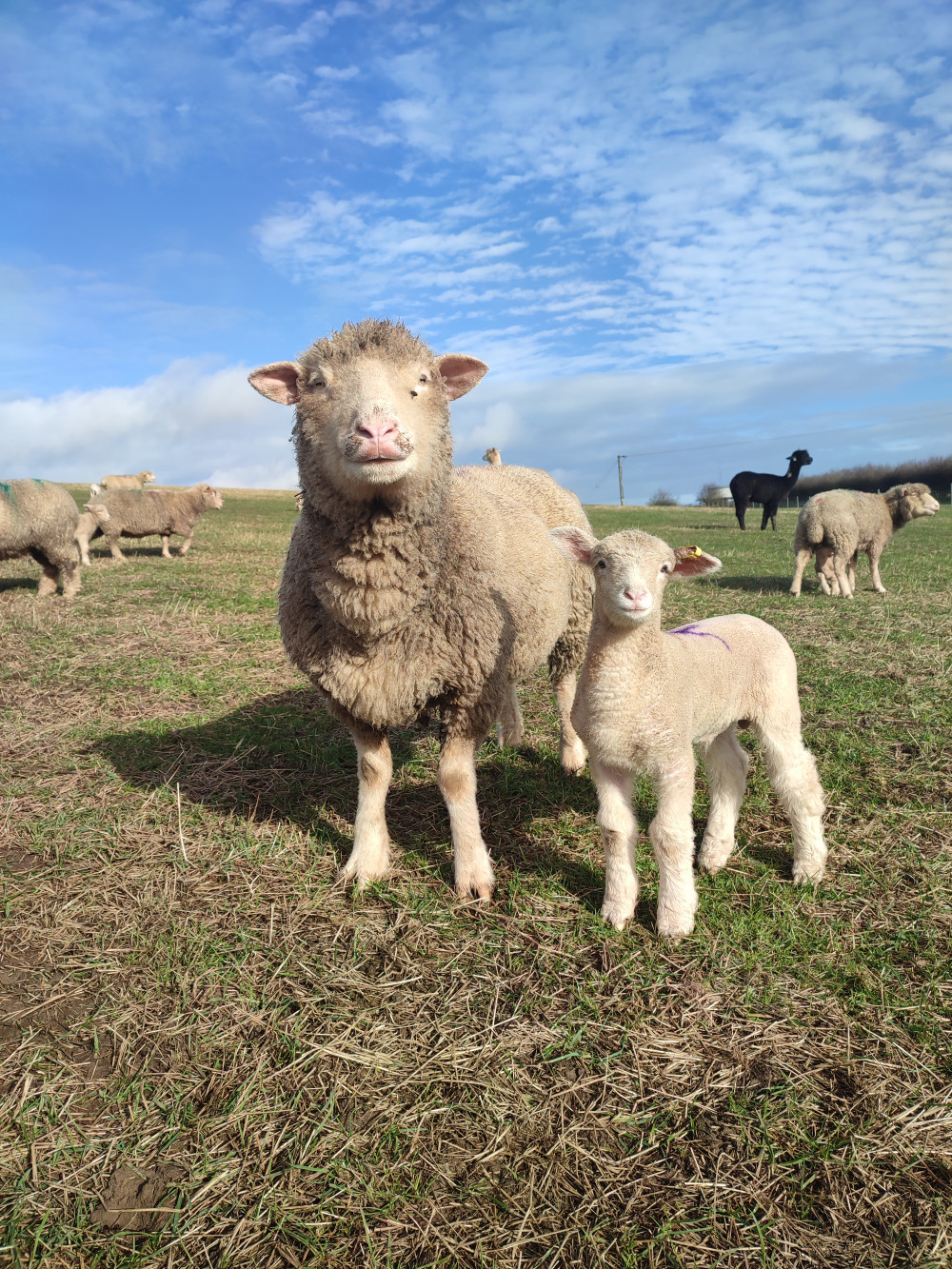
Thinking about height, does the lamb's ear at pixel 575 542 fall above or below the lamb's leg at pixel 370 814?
above

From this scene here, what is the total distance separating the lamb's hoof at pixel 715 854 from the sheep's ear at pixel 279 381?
282 centimetres

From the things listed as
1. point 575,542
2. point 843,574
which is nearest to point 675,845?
point 575,542

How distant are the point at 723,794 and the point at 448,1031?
180 cm

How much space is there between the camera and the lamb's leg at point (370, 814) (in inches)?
139

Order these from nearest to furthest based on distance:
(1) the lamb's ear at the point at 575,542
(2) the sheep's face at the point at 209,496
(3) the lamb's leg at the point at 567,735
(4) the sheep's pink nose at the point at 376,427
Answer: (4) the sheep's pink nose at the point at 376,427 < (1) the lamb's ear at the point at 575,542 < (3) the lamb's leg at the point at 567,735 < (2) the sheep's face at the point at 209,496

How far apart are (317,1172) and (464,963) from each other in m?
0.95

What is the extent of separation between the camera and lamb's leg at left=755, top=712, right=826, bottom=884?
3463mm

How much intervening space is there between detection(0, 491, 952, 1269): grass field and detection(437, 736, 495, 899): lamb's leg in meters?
0.10

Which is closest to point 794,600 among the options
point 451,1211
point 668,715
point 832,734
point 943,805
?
point 832,734

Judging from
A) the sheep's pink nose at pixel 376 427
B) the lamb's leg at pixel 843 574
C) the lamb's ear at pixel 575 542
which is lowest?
the lamb's leg at pixel 843 574

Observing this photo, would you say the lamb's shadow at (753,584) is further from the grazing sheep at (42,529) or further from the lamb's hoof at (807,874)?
the grazing sheep at (42,529)

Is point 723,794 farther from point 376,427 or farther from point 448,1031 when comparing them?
point 376,427

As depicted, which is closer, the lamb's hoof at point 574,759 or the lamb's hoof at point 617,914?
the lamb's hoof at point 617,914

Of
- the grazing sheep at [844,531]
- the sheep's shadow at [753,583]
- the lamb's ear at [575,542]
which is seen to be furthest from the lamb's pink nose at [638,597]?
the sheep's shadow at [753,583]
